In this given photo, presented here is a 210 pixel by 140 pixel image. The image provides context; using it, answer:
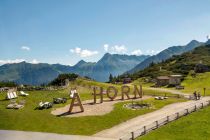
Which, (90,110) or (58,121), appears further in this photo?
(90,110)

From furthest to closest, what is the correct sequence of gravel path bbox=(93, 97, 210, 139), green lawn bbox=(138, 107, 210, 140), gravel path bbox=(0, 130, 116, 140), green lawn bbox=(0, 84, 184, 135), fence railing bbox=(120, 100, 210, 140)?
green lawn bbox=(0, 84, 184, 135)
gravel path bbox=(93, 97, 210, 139)
gravel path bbox=(0, 130, 116, 140)
fence railing bbox=(120, 100, 210, 140)
green lawn bbox=(138, 107, 210, 140)

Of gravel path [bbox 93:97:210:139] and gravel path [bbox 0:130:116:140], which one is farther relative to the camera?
gravel path [bbox 93:97:210:139]

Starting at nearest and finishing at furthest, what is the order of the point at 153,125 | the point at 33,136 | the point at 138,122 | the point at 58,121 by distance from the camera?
the point at 33,136 < the point at 153,125 < the point at 138,122 < the point at 58,121

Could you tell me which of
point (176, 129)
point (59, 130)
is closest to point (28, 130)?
point (59, 130)

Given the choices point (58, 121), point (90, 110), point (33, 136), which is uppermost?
point (90, 110)

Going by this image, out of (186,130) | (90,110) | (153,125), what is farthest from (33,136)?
(186,130)

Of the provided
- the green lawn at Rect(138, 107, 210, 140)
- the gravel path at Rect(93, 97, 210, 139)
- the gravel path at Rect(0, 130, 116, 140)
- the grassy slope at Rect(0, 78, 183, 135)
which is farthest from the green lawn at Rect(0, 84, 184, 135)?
the green lawn at Rect(138, 107, 210, 140)

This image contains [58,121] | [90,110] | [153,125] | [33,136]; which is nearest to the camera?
[33,136]

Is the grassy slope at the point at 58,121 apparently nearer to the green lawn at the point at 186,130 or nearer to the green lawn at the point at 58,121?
the green lawn at the point at 58,121

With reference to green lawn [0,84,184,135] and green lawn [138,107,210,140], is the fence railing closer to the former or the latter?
green lawn [138,107,210,140]

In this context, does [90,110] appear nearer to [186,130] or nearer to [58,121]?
[58,121]

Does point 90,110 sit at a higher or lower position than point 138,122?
higher

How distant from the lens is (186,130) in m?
45.7

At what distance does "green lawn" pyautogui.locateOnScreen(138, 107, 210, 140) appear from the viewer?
139 feet
